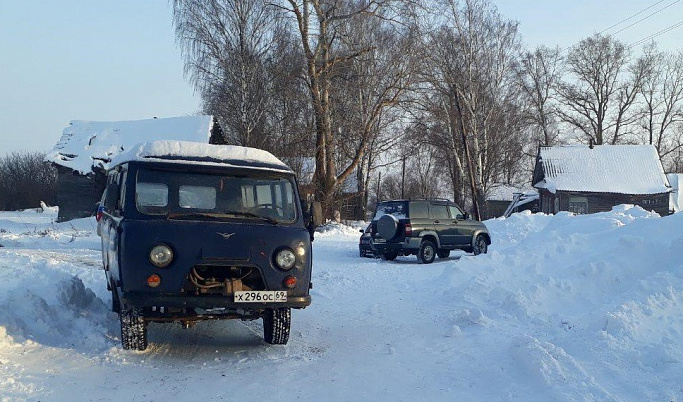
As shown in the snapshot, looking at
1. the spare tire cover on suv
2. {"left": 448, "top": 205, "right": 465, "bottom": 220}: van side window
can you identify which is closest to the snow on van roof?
the spare tire cover on suv

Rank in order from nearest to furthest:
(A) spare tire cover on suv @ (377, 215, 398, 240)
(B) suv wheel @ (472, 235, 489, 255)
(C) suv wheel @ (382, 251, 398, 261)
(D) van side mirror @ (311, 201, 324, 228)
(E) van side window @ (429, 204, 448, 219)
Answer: (D) van side mirror @ (311, 201, 324, 228), (A) spare tire cover on suv @ (377, 215, 398, 240), (C) suv wheel @ (382, 251, 398, 261), (E) van side window @ (429, 204, 448, 219), (B) suv wheel @ (472, 235, 489, 255)

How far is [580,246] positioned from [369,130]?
21.9 m

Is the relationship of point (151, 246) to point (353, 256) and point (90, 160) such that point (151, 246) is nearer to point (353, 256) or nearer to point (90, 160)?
point (353, 256)

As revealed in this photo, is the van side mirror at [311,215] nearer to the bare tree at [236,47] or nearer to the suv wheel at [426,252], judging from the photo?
the suv wheel at [426,252]

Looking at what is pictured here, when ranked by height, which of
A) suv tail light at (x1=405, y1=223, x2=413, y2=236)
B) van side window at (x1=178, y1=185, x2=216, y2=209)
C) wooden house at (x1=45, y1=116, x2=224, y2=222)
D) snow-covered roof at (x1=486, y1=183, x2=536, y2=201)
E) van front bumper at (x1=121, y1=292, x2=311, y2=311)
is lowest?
van front bumper at (x1=121, y1=292, x2=311, y2=311)

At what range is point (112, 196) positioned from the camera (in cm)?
757

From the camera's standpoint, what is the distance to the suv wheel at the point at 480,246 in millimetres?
18766

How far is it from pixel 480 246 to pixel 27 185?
73319 millimetres

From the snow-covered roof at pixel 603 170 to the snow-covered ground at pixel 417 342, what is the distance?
35366mm

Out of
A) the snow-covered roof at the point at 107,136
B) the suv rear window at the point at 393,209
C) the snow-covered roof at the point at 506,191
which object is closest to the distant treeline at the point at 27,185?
the snow-covered roof at the point at 107,136

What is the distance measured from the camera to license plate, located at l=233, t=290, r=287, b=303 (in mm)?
6418

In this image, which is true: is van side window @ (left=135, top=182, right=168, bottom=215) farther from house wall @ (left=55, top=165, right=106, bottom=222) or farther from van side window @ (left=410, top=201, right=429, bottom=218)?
house wall @ (left=55, top=165, right=106, bottom=222)

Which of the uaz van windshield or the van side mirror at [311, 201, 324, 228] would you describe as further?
the van side mirror at [311, 201, 324, 228]

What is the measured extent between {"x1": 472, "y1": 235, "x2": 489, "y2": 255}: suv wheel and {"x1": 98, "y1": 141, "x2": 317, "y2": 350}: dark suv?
12.2 metres
